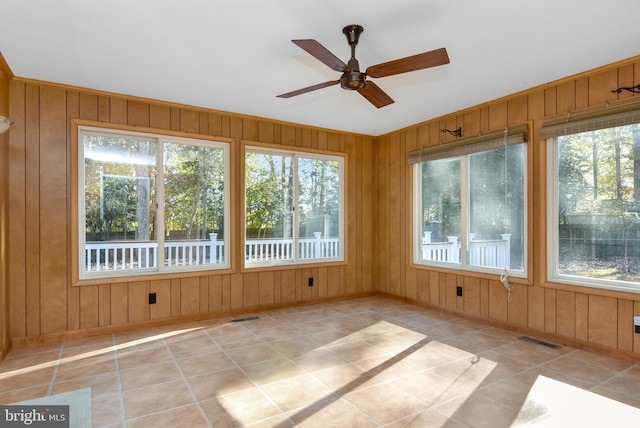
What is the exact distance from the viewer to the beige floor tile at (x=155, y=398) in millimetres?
2293

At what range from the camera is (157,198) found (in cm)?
420

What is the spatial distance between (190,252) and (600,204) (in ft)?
14.5

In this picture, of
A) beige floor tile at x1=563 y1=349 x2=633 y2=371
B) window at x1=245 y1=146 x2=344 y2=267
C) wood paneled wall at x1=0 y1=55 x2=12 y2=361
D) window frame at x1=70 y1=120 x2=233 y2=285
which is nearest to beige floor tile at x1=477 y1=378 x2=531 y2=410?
beige floor tile at x1=563 y1=349 x2=633 y2=371

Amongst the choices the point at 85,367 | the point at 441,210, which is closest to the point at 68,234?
the point at 85,367

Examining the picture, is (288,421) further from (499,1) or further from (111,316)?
(499,1)

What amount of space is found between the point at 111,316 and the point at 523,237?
4556 millimetres

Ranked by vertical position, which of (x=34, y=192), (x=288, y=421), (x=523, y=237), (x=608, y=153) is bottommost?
(x=288, y=421)

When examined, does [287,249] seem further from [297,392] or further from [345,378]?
[297,392]

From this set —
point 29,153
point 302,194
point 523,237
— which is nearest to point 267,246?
point 302,194

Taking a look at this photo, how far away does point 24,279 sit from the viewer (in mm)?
3488

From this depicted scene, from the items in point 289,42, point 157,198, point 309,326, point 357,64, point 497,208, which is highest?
point 289,42

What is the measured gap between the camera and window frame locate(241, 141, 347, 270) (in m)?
4.72

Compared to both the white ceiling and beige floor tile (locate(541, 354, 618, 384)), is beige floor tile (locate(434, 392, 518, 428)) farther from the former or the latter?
the white ceiling

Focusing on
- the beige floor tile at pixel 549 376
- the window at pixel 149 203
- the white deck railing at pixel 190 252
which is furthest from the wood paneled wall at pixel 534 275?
the window at pixel 149 203
